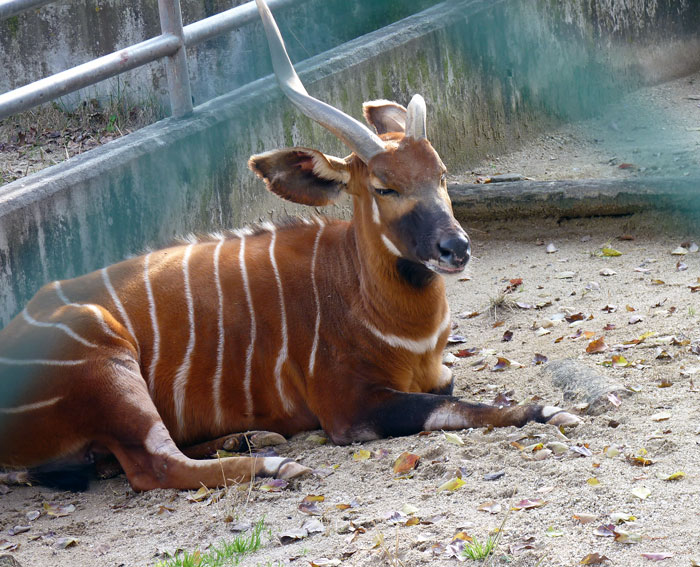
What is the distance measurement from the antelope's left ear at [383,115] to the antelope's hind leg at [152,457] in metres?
1.59

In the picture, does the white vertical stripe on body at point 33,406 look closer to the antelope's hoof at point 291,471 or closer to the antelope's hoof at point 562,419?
the antelope's hoof at point 291,471

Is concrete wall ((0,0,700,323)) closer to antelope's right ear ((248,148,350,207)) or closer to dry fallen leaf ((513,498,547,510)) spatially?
antelope's right ear ((248,148,350,207))

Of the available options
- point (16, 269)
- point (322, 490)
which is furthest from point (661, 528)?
point (16, 269)

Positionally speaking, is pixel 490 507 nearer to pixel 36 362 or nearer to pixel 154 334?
pixel 154 334

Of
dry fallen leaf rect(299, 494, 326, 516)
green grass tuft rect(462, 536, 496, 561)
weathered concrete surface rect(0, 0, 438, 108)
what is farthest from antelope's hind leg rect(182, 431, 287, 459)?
weathered concrete surface rect(0, 0, 438, 108)

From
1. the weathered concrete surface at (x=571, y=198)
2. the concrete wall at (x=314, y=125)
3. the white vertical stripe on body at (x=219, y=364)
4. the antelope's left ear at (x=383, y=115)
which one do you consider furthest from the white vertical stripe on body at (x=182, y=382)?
the weathered concrete surface at (x=571, y=198)

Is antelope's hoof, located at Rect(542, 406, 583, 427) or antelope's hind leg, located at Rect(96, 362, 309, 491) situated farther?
antelope's hind leg, located at Rect(96, 362, 309, 491)

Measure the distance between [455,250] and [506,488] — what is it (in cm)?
101

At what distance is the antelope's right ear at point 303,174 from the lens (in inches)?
164

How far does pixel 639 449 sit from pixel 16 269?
2.82m

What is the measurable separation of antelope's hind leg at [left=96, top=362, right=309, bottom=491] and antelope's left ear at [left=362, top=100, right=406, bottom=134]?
159 centimetres

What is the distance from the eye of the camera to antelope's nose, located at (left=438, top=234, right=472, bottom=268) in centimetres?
379

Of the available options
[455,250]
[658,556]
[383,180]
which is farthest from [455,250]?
[658,556]

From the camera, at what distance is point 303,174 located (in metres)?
4.21
